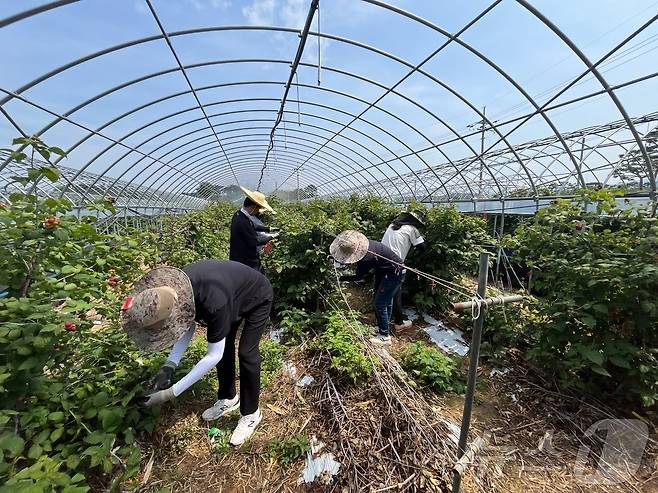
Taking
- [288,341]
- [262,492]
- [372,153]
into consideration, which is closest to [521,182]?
[372,153]

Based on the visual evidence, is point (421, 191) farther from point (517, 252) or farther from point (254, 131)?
point (517, 252)

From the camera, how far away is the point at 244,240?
13.9 feet

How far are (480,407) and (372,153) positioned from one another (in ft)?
33.1

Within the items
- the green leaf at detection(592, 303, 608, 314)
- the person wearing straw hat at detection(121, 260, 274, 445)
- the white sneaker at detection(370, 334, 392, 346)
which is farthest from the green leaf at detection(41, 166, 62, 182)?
the green leaf at detection(592, 303, 608, 314)

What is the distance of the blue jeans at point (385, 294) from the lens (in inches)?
173

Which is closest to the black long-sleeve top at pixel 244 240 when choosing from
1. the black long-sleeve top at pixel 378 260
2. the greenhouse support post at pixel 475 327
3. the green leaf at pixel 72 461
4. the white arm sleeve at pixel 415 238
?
the black long-sleeve top at pixel 378 260

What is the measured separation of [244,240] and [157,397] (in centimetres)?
241

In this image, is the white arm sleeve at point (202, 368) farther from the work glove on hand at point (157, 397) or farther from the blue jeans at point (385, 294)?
the blue jeans at point (385, 294)

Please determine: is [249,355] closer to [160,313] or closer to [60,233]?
[160,313]

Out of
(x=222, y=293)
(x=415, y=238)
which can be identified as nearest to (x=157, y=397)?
(x=222, y=293)

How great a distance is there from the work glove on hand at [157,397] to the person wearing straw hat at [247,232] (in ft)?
7.65

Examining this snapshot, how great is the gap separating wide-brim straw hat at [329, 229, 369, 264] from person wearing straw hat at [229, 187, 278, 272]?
3.73 ft

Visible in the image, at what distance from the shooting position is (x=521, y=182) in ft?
55.8

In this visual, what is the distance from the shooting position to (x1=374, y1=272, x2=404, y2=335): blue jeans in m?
4.41
